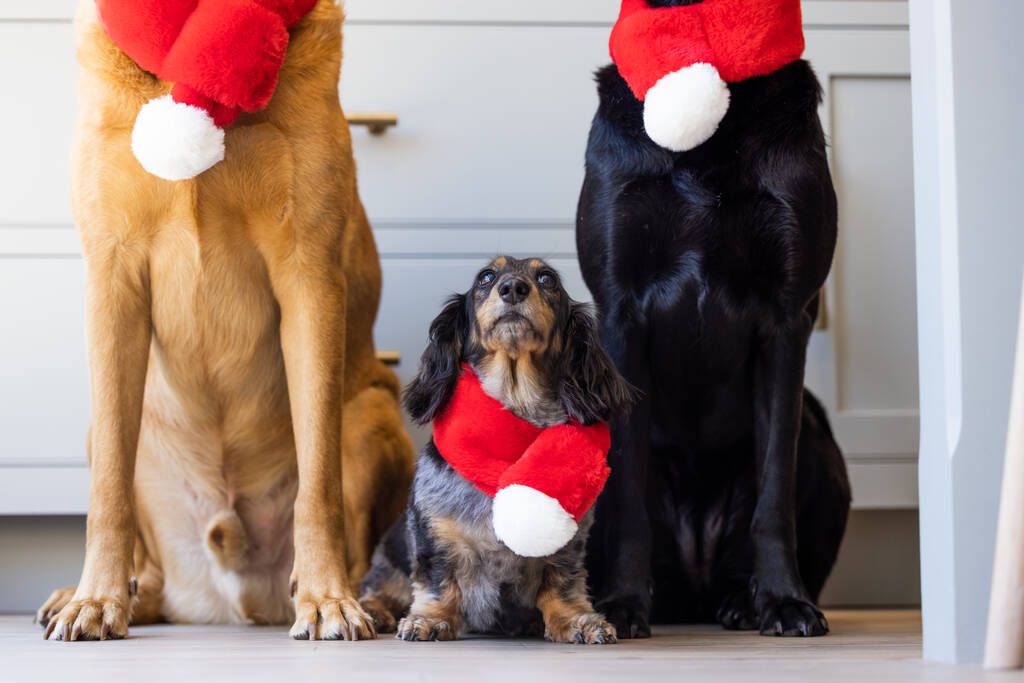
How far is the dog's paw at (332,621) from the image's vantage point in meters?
1.83

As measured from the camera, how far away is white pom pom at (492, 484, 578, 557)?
5.65 feet

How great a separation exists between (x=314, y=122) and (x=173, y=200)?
11.5 inches

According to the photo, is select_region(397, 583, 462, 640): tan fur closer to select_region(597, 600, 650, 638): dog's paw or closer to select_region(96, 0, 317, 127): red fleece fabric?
select_region(597, 600, 650, 638): dog's paw

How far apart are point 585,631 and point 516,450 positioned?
1.05 ft

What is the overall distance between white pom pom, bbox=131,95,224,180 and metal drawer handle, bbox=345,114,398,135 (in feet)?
2.68

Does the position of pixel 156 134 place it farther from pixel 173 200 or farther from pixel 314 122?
pixel 314 122

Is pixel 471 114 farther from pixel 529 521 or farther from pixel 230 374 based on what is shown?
pixel 529 521

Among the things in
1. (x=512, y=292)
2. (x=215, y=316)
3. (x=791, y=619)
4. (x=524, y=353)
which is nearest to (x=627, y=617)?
(x=791, y=619)

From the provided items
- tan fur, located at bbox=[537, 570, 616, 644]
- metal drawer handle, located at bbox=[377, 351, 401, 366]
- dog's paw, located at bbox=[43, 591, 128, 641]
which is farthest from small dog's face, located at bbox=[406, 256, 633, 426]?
metal drawer handle, located at bbox=[377, 351, 401, 366]

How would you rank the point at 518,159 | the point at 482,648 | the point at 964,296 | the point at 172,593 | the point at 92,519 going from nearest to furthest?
the point at 964,296
the point at 482,648
the point at 92,519
the point at 172,593
the point at 518,159

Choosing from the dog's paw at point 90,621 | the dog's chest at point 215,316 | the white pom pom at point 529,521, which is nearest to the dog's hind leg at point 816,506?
the white pom pom at point 529,521

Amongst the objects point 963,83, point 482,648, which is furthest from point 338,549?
point 963,83

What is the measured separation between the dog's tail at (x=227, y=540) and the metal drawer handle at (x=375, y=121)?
1.00 metres

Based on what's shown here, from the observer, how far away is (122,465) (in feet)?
6.49
